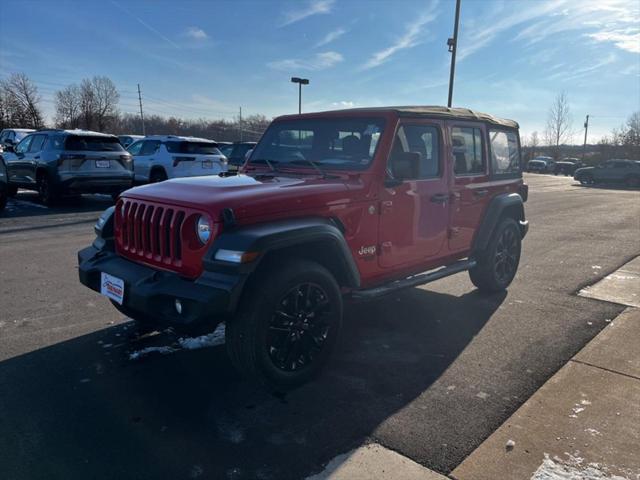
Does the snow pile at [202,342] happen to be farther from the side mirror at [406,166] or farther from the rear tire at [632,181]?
the rear tire at [632,181]

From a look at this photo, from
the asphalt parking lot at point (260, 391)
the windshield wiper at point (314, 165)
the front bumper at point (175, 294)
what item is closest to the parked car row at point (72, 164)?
the windshield wiper at point (314, 165)

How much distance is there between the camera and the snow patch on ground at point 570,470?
2469 millimetres

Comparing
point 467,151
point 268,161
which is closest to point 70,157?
point 268,161

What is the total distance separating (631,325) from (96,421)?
15.2 ft

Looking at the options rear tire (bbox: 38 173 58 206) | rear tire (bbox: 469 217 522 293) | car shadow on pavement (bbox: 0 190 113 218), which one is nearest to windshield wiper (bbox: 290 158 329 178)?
rear tire (bbox: 469 217 522 293)

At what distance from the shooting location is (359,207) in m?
3.69

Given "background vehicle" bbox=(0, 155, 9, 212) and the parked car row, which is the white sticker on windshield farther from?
"background vehicle" bbox=(0, 155, 9, 212)

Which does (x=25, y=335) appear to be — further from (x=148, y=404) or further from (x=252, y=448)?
(x=252, y=448)

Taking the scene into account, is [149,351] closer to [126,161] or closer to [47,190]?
[126,161]

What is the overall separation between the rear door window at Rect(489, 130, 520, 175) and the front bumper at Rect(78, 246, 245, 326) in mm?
3656

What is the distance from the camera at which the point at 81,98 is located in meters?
66.2

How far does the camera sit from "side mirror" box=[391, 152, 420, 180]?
3836mm

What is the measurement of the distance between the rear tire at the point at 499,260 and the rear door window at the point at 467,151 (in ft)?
2.60

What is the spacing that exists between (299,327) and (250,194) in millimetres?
944
